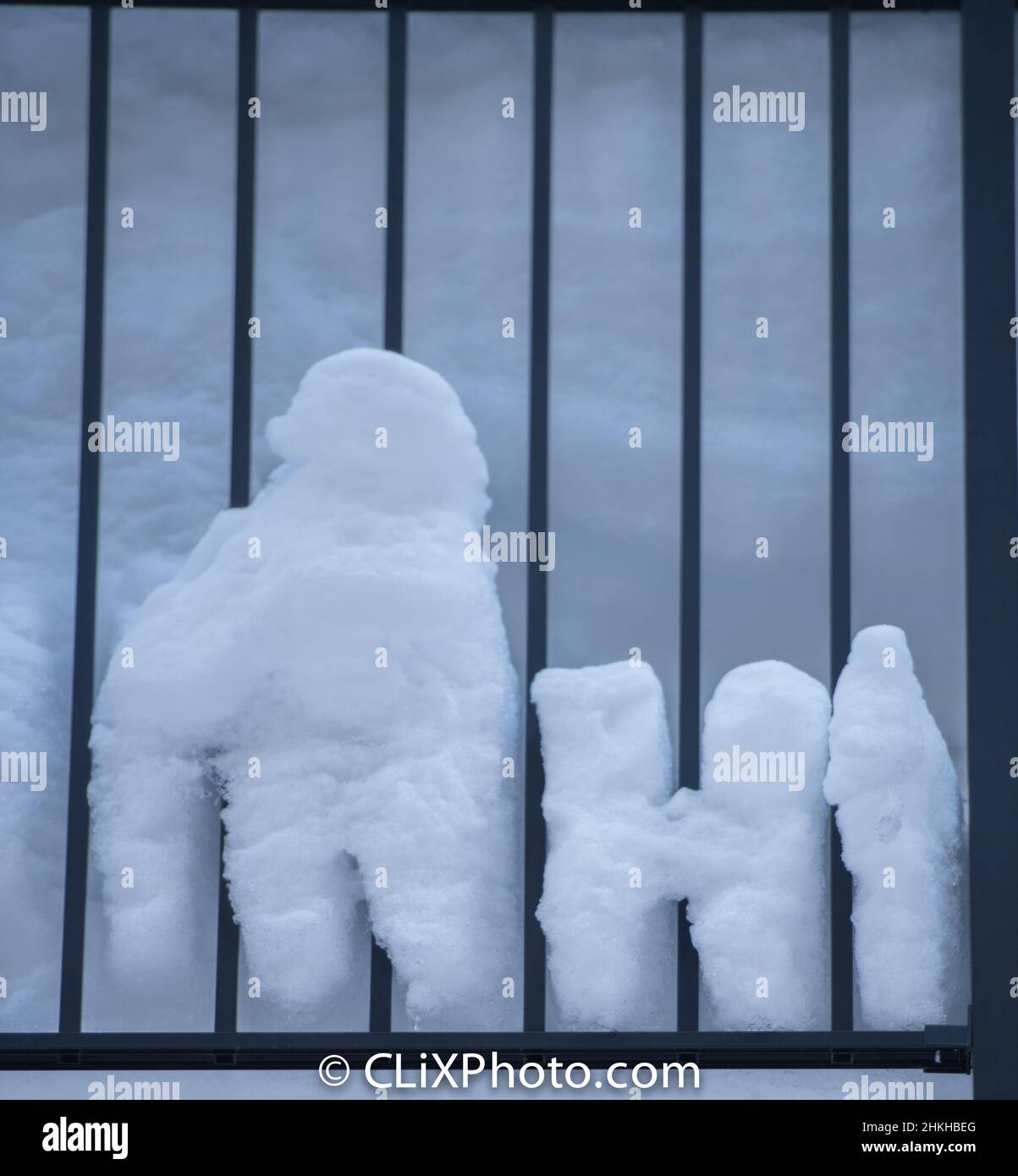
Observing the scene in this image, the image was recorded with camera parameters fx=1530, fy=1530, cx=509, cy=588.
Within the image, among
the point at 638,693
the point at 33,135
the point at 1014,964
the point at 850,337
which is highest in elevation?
the point at 33,135

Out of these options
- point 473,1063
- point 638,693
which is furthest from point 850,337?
point 473,1063

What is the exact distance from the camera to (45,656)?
2.99m

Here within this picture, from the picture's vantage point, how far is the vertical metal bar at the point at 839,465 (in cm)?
292

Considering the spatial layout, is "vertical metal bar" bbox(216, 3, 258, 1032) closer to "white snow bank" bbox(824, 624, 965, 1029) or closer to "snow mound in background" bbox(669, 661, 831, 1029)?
"snow mound in background" bbox(669, 661, 831, 1029)

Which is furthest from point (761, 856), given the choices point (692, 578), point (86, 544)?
point (86, 544)

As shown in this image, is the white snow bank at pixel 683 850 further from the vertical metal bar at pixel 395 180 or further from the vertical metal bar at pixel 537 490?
the vertical metal bar at pixel 395 180

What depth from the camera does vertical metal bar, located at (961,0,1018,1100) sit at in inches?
112

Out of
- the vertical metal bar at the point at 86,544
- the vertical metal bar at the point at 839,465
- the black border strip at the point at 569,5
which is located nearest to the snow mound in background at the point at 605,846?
the vertical metal bar at the point at 839,465

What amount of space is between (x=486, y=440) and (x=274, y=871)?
0.94 metres

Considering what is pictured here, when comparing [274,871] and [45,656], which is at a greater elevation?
[45,656]

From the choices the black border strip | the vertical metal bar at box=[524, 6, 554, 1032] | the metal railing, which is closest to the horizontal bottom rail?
the metal railing

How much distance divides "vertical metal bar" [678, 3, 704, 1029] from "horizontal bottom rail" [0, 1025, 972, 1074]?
106mm
